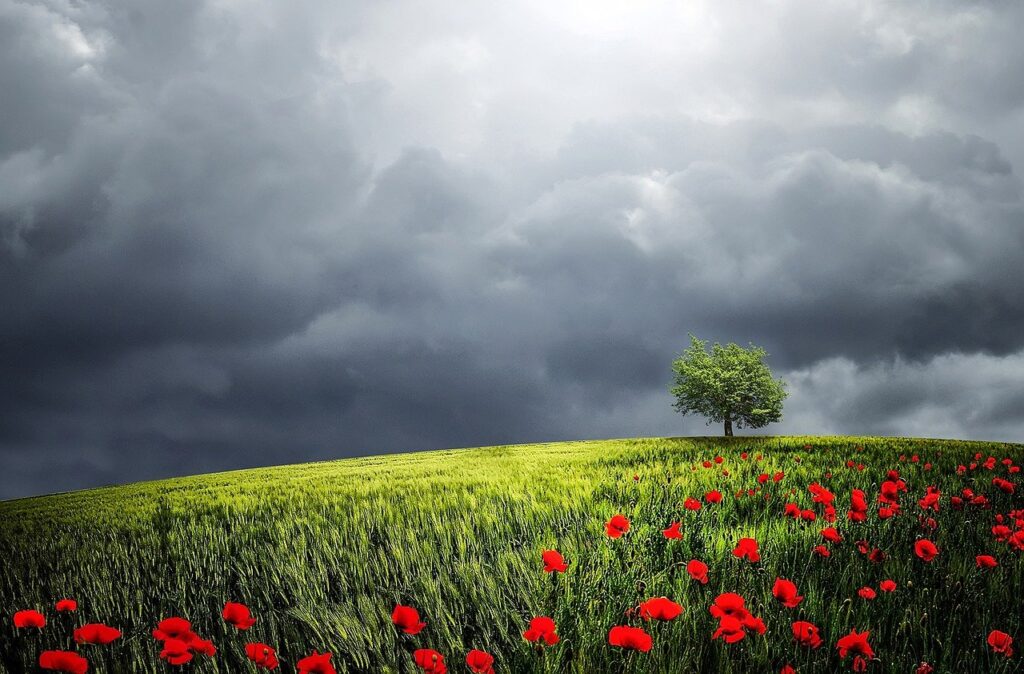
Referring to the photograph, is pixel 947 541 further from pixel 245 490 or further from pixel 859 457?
pixel 245 490

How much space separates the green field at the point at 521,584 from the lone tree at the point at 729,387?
75.2 ft

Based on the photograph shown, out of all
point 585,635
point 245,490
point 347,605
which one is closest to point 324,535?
point 347,605

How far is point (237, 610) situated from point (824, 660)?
7.81 feet

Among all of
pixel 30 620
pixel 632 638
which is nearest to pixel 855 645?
pixel 632 638

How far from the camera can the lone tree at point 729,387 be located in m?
28.5

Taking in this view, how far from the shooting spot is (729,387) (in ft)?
93.7

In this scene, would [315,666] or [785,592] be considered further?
[785,592]

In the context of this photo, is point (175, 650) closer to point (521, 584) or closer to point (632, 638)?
point (632, 638)

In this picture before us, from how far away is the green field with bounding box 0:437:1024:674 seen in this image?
7.82 feet

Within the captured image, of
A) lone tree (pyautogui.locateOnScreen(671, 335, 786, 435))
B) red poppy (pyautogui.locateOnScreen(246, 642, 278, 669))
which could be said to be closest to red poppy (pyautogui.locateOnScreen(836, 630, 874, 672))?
red poppy (pyautogui.locateOnScreen(246, 642, 278, 669))

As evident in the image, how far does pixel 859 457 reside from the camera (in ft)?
32.8

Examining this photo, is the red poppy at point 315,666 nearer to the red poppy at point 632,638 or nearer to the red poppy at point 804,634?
the red poppy at point 632,638

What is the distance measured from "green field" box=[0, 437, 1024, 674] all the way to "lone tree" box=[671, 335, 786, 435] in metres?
22.9

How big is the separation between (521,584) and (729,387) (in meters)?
28.0
